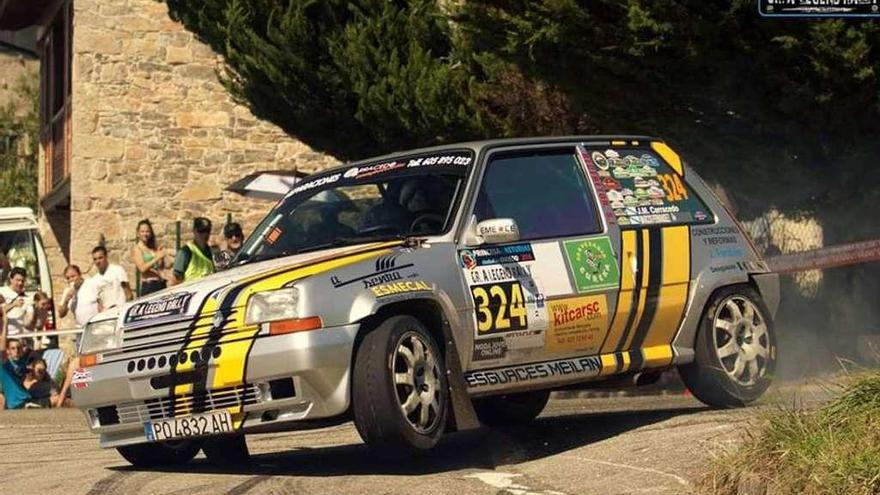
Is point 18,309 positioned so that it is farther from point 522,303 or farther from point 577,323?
point 522,303

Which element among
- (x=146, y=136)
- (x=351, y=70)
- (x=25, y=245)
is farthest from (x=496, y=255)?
(x=146, y=136)

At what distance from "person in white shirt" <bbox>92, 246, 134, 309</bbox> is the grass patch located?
456 inches

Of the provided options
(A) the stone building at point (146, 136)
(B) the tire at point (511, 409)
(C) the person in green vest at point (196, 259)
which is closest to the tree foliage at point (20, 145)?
(A) the stone building at point (146, 136)

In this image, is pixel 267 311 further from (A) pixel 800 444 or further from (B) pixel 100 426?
(A) pixel 800 444

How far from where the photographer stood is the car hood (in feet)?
30.5

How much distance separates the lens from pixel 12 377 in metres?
17.9

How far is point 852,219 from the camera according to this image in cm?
1650

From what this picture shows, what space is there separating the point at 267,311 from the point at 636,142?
11.0 ft

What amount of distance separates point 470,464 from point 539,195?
1.76 meters

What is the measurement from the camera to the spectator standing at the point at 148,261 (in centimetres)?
1836

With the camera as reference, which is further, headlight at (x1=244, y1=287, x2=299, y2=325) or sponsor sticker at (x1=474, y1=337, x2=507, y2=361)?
sponsor sticker at (x1=474, y1=337, x2=507, y2=361)

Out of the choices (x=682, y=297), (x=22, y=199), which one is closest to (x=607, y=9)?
(x=682, y=297)

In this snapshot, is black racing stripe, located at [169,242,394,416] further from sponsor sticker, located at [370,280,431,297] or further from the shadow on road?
the shadow on road

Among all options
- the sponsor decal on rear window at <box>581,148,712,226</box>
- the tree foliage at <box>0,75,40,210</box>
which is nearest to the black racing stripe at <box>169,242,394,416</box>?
the sponsor decal on rear window at <box>581,148,712,226</box>
